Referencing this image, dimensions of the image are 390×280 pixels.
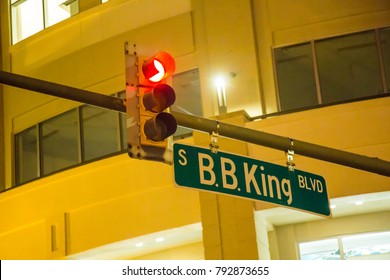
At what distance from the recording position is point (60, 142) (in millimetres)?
20484

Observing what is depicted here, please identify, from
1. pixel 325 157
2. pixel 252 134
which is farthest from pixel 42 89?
pixel 325 157

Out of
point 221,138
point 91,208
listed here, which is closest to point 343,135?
point 221,138

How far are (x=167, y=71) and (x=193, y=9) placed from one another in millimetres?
9950

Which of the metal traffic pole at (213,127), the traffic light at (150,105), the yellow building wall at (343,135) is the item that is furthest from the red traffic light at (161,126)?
the yellow building wall at (343,135)

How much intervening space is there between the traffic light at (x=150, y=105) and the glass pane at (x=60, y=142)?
10.3 meters

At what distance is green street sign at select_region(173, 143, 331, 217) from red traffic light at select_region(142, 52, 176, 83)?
848mm

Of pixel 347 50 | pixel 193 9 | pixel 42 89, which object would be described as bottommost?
pixel 42 89

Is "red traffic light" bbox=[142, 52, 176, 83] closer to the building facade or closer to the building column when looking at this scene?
the building column

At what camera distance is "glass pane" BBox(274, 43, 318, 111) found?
17.7 metres

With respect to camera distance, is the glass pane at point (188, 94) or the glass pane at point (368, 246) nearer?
the glass pane at point (368, 246)

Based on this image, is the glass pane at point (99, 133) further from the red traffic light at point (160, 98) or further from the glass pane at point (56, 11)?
the red traffic light at point (160, 98)

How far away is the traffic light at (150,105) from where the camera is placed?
930 cm

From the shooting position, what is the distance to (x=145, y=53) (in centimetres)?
986
